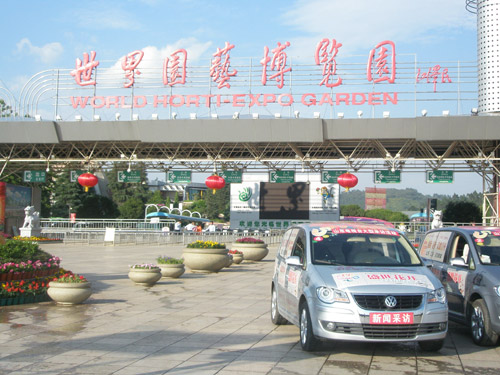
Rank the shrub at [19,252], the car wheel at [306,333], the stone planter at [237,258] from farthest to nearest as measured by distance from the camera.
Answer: the stone planter at [237,258]
the shrub at [19,252]
the car wheel at [306,333]

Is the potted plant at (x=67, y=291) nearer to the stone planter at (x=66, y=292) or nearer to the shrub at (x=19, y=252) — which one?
the stone planter at (x=66, y=292)

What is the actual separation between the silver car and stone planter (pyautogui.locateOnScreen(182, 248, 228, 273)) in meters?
9.77

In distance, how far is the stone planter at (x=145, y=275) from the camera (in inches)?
579

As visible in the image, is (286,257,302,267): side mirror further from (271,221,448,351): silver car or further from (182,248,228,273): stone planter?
(182,248,228,273): stone planter

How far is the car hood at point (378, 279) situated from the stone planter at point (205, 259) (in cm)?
1091

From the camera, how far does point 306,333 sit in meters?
7.76

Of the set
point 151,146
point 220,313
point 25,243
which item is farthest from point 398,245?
point 151,146

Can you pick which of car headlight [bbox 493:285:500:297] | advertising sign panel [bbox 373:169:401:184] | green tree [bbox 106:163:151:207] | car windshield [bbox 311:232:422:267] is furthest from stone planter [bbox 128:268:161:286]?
green tree [bbox 106:163:151:207]

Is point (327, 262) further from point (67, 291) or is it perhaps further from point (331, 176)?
point (331, 176)

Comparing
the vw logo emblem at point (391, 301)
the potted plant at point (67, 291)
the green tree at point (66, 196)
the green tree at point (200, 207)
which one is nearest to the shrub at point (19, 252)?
the potted plant at point (67, 291)

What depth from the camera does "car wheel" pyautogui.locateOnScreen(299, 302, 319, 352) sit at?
301 inches

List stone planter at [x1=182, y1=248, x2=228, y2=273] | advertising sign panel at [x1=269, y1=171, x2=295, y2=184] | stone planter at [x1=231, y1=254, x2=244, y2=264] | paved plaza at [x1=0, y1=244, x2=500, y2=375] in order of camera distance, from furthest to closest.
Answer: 1. advertising sign panel at [x1=269, y1=171, x2=295, y2=184]
2. stone planter at [x1=231, y1=254, x2=244, y2=264]
3. stone planter at [x1=182, y1=248, x2=228, y2=273]
4. paved plaza at [x1=0, y1=244, x2=500, y2=375]

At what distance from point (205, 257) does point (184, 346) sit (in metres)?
10.5

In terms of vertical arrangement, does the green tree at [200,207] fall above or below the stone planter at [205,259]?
above
